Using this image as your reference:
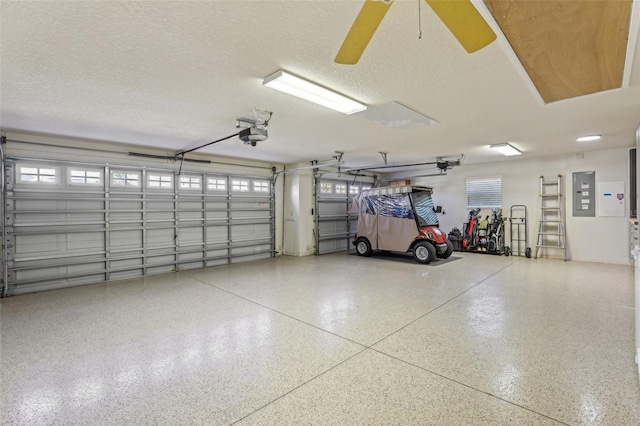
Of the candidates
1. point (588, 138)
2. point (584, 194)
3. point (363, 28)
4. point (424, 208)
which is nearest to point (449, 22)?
point (363, 28)

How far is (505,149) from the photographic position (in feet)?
20.2

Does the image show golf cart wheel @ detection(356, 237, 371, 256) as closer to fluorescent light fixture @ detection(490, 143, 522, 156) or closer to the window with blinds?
the window with blinds

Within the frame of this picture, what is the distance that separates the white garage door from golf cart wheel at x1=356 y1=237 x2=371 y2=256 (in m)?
2.73

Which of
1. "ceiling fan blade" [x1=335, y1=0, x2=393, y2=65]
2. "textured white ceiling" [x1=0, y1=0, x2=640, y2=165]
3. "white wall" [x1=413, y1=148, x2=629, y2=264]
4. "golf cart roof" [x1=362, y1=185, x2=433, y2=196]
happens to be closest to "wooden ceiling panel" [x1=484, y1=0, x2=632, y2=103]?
"textured white ceiling" [x1=0, y1=0, x2=640, y2=165]

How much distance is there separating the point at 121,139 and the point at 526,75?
579 centimetres

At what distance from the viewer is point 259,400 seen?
1.98 m

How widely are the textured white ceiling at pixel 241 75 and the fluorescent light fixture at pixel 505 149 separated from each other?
2.50ft

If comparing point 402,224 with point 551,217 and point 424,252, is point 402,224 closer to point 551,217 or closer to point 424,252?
point 424,252

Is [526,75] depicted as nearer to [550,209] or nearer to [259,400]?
[259,400]

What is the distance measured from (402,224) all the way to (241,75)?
219 inches

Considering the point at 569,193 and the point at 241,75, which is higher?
the point at 241,75

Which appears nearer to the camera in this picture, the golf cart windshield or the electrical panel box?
the electrical panel box

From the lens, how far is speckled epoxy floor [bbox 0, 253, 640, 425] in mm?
1886

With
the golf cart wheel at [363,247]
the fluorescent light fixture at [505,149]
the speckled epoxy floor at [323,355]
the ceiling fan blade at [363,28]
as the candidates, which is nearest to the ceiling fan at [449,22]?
the ceiling fan blade at [363,28]
